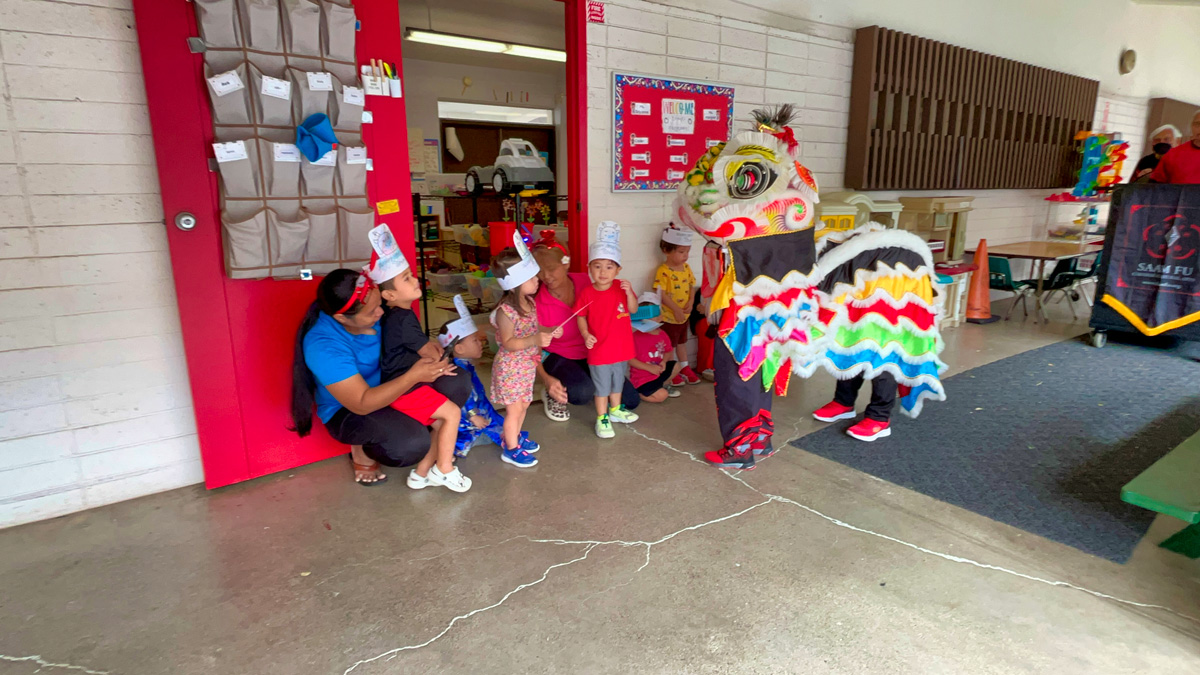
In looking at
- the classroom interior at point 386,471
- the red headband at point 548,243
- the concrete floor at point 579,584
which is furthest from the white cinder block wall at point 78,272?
the red headband at point 548,243

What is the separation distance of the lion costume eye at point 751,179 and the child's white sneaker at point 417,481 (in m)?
1.86

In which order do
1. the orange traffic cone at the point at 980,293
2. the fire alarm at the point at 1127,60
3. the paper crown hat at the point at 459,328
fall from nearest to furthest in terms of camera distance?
the paper crown hat at the point at 459,328, the orange traffic cone at the point at 980,293, the fire alarm at the point at 1127,60

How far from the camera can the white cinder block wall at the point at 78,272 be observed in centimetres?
242

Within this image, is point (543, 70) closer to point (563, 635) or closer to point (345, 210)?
point (345, 210)

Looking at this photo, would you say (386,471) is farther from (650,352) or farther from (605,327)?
(650,352)

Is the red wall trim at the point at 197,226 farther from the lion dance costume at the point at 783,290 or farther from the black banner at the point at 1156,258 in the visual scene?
the black banner at the point at 1156,258

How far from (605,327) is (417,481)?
1.21 metres

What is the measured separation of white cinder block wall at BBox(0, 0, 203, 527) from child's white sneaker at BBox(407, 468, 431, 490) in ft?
3.45

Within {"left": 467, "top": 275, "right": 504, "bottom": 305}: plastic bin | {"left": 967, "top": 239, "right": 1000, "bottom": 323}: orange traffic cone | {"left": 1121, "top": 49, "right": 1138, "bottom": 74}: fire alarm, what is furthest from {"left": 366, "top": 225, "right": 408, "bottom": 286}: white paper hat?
{"left": 1121, "top": 49, "right": 1138, "bottom": 74}: fire alarm

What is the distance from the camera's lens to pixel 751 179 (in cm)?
288

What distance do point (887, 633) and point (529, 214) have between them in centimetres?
494

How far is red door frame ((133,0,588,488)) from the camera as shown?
2555mm

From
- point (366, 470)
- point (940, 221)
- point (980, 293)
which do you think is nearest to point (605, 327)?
point (366, 470)

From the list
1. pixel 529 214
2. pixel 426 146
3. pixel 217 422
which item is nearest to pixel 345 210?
pixel 217 422
